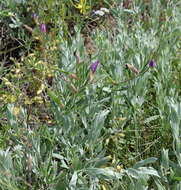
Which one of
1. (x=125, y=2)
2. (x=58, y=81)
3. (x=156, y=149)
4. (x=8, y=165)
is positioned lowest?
(x=156, y=149)

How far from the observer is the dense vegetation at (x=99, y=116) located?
1.58m

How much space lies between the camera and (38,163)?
169 centimetres

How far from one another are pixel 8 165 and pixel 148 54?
104 cm

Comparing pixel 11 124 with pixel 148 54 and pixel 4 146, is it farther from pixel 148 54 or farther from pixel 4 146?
pixel 148 54

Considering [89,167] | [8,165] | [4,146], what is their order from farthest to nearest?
[4,146], [89,167], [8,165]

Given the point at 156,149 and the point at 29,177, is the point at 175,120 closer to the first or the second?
the point at 156,149

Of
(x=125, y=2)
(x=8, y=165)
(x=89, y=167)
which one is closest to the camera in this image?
(x=8, y=165)

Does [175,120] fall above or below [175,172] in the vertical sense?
above

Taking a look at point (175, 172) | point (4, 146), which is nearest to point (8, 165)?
point (4, 146)

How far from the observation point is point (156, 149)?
185 cm

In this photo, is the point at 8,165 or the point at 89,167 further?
the point at 89,167

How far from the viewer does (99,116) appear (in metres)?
1.68

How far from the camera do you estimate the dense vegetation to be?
1585 mm

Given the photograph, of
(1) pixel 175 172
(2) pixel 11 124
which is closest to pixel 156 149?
(1) pixel 175 172
